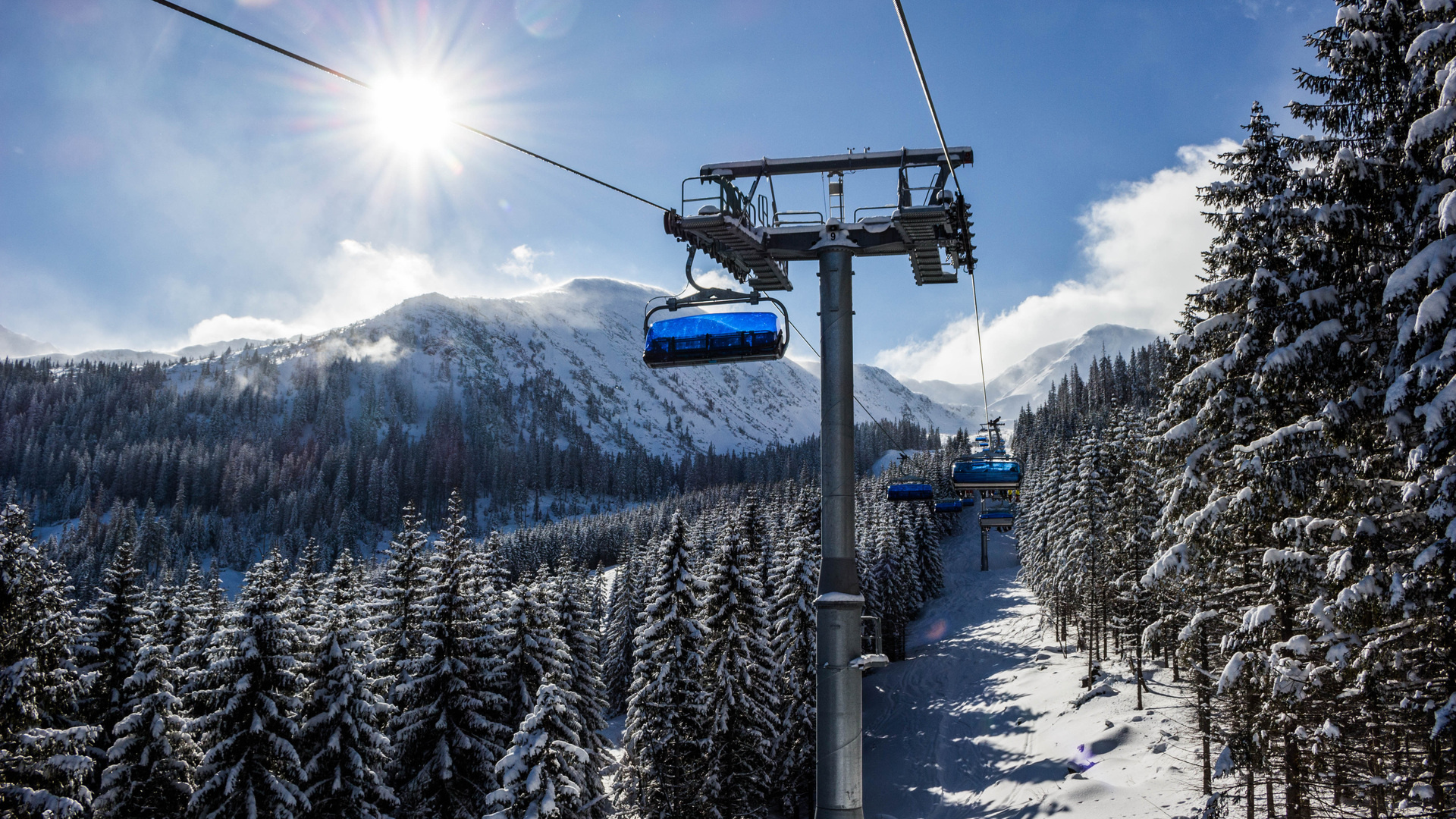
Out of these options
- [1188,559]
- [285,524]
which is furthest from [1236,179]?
[285,524]

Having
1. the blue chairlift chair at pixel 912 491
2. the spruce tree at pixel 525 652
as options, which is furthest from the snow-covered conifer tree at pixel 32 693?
the blue chairlift chair at pixel 912 491

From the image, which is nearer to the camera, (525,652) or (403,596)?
(525,652)

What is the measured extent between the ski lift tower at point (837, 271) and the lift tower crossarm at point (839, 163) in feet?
0.04

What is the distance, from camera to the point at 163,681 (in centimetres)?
1952

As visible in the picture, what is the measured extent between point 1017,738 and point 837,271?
35.4 m

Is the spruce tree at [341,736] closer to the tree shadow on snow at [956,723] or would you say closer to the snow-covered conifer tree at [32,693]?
the snow-covered conifer tree at [32,693]

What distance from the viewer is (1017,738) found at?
122ft

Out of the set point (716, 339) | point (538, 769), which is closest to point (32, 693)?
point (538, 769)

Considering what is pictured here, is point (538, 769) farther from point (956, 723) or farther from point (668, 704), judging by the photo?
point (956, 723)

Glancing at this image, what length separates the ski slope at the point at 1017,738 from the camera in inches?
1069

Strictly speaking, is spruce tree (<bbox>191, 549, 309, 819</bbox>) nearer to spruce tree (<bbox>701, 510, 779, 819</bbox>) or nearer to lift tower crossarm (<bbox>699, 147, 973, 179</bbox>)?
spruce tree (<bbox>701, 510, 779, 819</bbox>)

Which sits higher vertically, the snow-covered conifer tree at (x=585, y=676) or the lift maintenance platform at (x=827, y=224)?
the lift maintenance platform at (x=827, y=224)

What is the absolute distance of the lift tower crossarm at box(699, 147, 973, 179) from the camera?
31.2 ft

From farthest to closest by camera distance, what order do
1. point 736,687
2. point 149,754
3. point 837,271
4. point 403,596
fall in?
point 736,687, point 403,596, point 149,754, point 837,271
